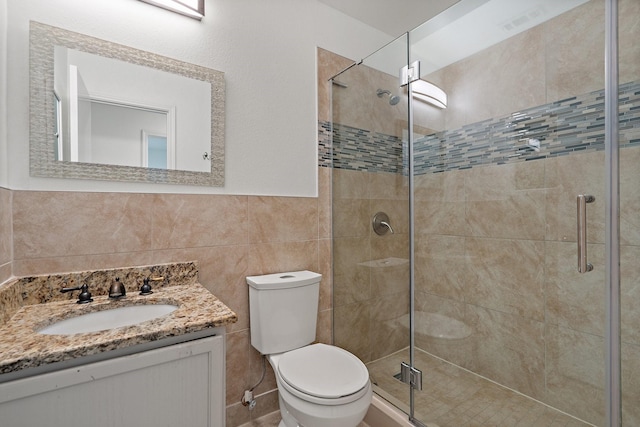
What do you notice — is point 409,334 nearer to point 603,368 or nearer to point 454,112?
point 603,368

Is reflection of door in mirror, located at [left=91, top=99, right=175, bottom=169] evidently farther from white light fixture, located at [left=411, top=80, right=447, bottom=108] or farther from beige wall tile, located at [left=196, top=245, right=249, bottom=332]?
white light fixture, located at [left=411, top=80, right=447, bottom=108]

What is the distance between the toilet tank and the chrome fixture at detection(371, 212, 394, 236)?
51cm

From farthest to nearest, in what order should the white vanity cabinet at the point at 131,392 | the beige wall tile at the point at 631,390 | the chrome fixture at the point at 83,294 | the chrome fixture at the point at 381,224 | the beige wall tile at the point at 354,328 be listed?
the beige wall tile at the point at 354,328 → the chrome fixture at the point at 381,224 → the beige wall tile at the point at 631,390 → the chrome fixture at the point at 83,294 → the white vanity cabinet at the point at 131,392

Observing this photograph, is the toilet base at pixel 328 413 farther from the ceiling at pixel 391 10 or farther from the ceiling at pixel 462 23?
the ceiling at pixel 391 10

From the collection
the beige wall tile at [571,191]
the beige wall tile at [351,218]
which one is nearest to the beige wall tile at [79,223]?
the beige wall tile at [351,218]

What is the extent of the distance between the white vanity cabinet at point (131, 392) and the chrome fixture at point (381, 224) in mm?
1130

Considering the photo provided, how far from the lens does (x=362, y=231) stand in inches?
75.2

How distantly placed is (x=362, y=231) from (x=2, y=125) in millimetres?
1725

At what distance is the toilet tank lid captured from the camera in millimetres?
1531

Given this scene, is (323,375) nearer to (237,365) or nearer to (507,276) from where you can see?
(237,365)

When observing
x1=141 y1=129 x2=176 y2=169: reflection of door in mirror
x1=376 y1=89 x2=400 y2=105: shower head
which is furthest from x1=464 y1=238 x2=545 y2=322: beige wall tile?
x1=141 y1=129 x2=176 y2=169: reflection of door in mirror

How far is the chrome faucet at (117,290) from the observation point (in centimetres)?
118

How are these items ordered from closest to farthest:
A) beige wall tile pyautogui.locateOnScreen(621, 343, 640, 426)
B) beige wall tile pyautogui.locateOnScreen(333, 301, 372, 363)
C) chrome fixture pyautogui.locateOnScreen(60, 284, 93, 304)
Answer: chrome fixture pyautogui.locateOnScreen(60, 284, 93, 304)
beige wall tile pyautogui.locateOnScreen(621, 343, 640, 426)
beige wall tile pyautogui.locateOnScreen(333, 301, 372, 363)

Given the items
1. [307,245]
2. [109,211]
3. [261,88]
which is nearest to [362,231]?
[307,245]
